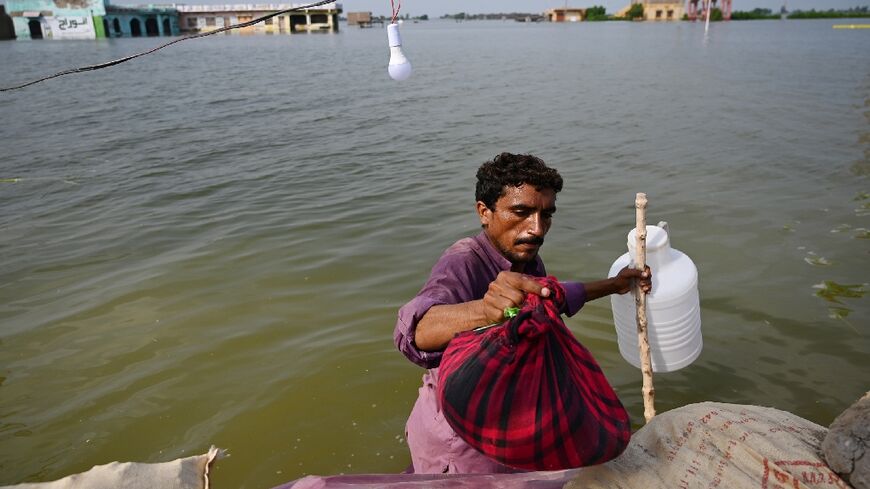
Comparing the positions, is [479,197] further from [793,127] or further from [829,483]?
[793,127]

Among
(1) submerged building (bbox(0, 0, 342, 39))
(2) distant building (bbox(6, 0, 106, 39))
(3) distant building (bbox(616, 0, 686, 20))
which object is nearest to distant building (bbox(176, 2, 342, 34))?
(1) submerged building (bbox(0, 0, 342, 39))

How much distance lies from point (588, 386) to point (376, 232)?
207 inches

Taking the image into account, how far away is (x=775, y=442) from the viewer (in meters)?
2.20

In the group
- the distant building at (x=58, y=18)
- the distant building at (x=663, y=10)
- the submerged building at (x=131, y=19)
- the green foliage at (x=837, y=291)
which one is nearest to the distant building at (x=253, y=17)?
the submerged building at (x=131, y=19)

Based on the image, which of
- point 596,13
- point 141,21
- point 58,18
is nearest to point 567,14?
point 596,13

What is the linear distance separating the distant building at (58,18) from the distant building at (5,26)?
1.16m

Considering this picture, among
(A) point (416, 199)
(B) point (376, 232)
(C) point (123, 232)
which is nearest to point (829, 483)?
(B) point (376, 232)

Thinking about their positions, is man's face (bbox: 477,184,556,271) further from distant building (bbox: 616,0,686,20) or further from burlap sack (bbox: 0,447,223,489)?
distant building (bbox: 616,0,686,20)

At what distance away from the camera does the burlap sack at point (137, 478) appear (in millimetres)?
2373

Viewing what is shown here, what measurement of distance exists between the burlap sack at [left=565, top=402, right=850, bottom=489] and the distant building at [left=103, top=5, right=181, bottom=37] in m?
80.2

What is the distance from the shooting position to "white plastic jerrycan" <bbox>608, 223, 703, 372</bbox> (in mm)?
2893

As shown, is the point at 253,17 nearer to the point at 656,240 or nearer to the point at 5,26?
the point at 5,26

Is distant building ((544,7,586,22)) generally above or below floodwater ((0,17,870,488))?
above

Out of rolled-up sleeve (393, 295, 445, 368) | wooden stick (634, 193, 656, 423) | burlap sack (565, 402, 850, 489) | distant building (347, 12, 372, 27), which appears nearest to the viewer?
rolled-up sleeve (393, 295, 445, 368)
